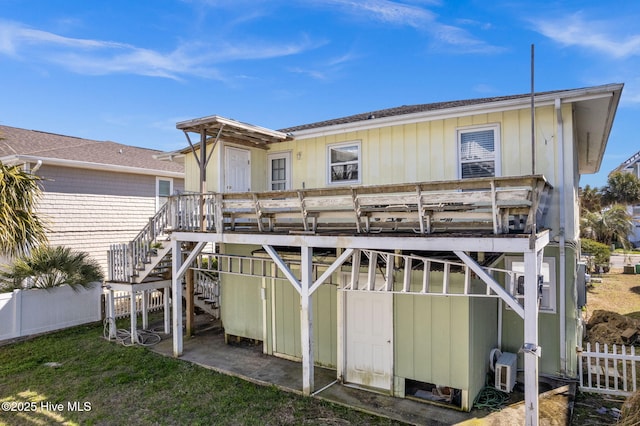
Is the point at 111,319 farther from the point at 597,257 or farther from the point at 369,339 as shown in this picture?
the point at 597,257

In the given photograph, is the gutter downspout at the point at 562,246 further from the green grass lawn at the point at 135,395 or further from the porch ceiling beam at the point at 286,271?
the porch ceiling beam at the point at 286,271

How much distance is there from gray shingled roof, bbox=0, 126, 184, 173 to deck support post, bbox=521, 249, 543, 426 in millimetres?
14076

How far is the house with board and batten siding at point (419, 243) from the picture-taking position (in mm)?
5355

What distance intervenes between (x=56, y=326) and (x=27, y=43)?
41.9 ft

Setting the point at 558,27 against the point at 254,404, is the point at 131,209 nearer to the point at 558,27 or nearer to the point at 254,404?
the point at 254,404

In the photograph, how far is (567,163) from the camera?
7.00 meters

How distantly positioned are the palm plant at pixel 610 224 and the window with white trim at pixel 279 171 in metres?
29.2

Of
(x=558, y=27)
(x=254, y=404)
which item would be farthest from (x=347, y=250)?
(x=558, y=27)

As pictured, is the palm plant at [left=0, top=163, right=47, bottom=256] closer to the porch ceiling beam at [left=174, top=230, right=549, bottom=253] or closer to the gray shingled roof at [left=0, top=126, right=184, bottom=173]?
the gray shingled roof at [left=0, top=126, right=184, bottom=173]

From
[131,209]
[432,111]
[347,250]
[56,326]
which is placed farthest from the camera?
[131,209]

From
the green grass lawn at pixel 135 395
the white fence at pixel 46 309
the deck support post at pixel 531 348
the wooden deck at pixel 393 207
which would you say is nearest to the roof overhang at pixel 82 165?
the white fence at pixel 46 309

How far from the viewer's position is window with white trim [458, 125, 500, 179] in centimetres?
755

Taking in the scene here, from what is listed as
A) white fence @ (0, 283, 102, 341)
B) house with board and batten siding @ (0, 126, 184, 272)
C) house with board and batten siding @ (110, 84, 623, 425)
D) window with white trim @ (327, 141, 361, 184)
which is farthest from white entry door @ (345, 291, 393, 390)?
white fence @ (0, 283, 102, 341)

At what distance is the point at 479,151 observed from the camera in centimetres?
772
